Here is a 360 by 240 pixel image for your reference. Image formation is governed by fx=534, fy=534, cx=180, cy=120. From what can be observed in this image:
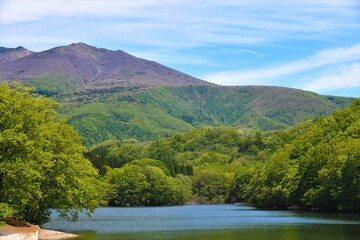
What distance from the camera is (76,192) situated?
6322 centimetres

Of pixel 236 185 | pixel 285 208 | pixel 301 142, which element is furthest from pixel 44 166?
pixel 236 185

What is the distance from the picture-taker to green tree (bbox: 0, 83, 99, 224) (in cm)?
5425

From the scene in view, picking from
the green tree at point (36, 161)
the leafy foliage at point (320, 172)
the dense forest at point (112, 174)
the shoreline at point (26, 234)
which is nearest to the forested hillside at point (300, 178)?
the leafy foliage at point (320, 172)

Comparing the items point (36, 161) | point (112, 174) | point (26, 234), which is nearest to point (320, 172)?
point (36, 161)

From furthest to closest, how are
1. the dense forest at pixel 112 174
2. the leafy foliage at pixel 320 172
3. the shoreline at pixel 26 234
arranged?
the leafy foliage at pixel 320 172
the dense forest at pixel 112 174
the shoreline at pixel 26 234

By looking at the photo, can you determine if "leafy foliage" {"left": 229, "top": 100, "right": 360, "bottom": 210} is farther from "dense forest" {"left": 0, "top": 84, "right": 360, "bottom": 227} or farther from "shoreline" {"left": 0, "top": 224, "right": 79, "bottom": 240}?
"shoreline" {"left": 0, "top": 224, "right": 79, "bottom": 240}

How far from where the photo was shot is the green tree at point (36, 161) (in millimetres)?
54250

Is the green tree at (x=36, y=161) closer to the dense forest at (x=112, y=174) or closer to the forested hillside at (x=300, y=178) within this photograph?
the dense forest at (x=112, y=174)

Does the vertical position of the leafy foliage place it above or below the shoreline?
above

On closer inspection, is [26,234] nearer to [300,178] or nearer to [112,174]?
[300,178]

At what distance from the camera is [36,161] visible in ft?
190

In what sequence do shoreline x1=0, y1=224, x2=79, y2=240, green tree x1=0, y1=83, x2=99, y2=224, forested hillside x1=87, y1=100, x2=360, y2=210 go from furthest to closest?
1. forested hillside x1=87, y1=100, x2=360, y2=210
2. green tree x1=0, y1=83, x2=99, y2=224
3. shoreline x1=0, y1=224, x2=79, y2=240

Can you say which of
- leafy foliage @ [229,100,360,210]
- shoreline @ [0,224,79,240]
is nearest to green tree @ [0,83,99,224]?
shoreline @ [0,224,79,240]

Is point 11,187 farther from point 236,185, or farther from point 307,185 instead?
point 236,185
